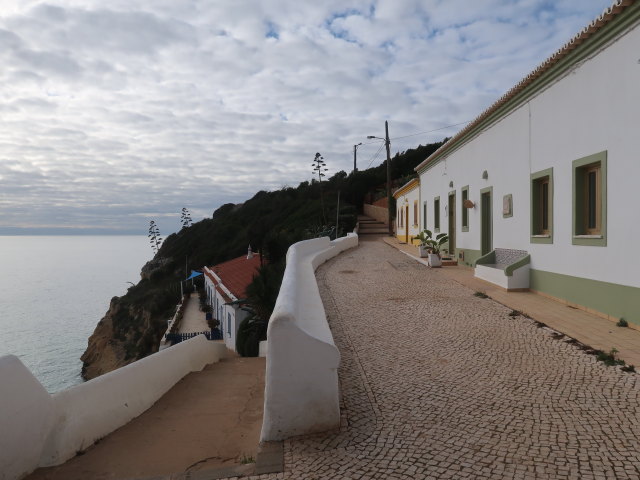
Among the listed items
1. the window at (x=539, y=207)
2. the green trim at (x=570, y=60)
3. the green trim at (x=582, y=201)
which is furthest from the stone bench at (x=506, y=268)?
the green trim at (x=570, y=60)

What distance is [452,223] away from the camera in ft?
54.7

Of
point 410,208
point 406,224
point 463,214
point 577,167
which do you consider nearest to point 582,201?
point 577,167

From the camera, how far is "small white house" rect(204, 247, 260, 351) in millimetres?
18844

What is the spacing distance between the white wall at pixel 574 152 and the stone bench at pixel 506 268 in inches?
7.7

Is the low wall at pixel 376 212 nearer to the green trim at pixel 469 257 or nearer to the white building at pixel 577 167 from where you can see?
the green trim at pixel 469 257

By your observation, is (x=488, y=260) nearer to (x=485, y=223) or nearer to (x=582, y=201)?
(x=485, y=223)

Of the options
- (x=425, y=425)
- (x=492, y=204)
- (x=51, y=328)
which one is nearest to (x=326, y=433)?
(x=425, y=425)

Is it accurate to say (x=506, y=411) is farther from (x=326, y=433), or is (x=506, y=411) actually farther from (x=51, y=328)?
(x=51, y=328)

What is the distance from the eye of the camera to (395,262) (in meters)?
15.8

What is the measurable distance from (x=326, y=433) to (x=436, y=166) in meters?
16.1

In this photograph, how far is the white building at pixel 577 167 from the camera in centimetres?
650

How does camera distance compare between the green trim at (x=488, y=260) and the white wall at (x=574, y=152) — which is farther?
the green trim at (x=488, y=260)

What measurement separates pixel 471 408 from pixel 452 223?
1337cm

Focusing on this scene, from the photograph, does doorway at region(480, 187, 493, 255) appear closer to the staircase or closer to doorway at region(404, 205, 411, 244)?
doorway at region(404, 205, 411, 244)
